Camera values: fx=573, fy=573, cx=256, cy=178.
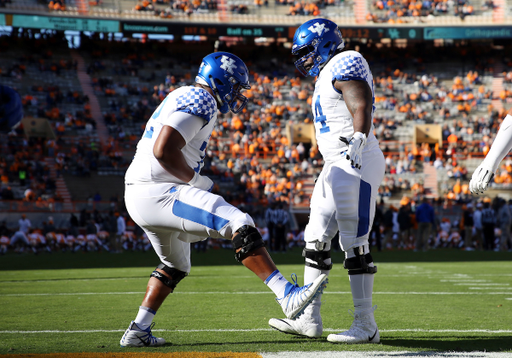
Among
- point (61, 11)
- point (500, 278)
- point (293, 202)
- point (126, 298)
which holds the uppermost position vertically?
point (61, 11)

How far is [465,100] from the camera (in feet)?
106

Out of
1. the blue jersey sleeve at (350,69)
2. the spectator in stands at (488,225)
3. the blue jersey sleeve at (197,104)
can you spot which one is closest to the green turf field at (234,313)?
the blue jersey sleeve at (197,104)

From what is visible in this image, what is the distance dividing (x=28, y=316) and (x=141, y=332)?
204cm

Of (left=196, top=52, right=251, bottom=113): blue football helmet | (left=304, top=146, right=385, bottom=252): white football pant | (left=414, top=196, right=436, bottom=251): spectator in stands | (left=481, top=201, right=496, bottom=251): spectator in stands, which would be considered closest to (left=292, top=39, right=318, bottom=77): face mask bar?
(left=196, top=52, right=251, bottom=113): blue football helmet

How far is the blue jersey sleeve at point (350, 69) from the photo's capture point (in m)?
4.23

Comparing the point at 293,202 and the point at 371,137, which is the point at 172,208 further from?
the point at 293,202

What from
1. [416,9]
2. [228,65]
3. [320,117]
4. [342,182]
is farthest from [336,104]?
[416,9]

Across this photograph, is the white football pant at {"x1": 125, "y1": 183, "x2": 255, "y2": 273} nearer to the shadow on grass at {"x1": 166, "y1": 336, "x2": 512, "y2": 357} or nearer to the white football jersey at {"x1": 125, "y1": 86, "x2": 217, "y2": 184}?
the white football jersey at {"x1": 125, "y1": 86, "x2": 217, "y2": 184}

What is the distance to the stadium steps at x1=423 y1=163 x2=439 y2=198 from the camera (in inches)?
1014

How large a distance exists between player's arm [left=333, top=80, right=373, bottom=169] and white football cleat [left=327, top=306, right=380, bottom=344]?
117 cm

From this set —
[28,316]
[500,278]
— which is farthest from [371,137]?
[500,278]

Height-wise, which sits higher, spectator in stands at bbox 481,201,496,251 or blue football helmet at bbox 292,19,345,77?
blue football helmet at bbox 292,19,345,77

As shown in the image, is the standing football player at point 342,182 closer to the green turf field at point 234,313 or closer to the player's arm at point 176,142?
the green turf field at point 234,313

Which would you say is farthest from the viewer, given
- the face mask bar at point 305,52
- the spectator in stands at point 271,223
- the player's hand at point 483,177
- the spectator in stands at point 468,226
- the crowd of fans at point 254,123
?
the crowd of fans at point 254,123
